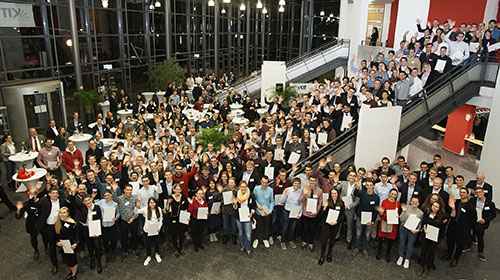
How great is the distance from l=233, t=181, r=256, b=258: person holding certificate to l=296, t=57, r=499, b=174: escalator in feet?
7.95

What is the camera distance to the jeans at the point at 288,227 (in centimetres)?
774

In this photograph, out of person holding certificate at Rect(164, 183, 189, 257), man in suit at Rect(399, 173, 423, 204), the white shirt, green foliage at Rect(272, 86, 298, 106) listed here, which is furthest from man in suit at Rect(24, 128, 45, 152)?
man in suit at Rect(399, 173, 423, 204)

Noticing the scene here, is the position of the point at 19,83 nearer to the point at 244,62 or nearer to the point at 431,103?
the point at 431,103

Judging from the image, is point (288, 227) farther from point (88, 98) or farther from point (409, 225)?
point (88, 98)

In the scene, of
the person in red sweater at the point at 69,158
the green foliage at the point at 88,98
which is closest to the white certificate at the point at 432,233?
the person in red sweater at the point at 69,158

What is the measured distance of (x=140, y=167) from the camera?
816cm

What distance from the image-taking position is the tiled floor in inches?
278

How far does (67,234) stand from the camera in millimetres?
6555

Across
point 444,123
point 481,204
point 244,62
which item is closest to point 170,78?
point 244,62

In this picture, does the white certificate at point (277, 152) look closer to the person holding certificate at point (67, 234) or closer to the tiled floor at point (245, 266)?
the tiled floor at point (245, 266)

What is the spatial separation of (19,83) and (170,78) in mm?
7062

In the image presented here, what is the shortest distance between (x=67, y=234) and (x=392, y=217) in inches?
241

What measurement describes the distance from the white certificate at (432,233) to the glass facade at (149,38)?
1459cm

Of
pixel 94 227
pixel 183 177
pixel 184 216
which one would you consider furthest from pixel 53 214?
pixel 183 177
